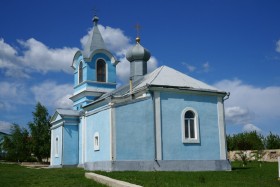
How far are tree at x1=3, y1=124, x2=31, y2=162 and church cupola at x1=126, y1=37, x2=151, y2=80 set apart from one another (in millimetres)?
15096

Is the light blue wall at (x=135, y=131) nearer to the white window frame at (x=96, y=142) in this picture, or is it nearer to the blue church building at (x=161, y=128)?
the blue church building at (x=161, y=128)

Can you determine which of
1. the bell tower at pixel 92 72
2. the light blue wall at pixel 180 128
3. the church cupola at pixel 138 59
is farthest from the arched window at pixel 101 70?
the light blue wall at pixel 180 128

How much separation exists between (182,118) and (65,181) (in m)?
7.06

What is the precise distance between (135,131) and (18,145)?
66.3 feet

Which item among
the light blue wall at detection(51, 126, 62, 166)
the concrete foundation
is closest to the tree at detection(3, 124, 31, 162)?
the light blue wall at detection(51, 126, 62, 166)

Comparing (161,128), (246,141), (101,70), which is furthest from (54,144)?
(246,141)

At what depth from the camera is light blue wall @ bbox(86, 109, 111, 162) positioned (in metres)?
15.2

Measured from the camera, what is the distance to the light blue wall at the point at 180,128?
621 inches

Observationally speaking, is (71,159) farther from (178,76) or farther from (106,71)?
(178,76)

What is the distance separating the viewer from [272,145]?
39.7 meters

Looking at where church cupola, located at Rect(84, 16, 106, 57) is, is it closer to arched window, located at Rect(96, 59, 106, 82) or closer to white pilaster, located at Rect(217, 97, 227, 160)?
arched window, located at Rect(96, 59, 106, 82)

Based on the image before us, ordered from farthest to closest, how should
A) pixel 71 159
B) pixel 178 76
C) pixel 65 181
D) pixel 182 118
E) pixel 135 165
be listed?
1. pixel 71 159
2. pixel 178 76
3. pixel 182 118
4. pixel 135 165
5. pixel 65 181

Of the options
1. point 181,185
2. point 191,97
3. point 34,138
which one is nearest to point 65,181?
point 181,185

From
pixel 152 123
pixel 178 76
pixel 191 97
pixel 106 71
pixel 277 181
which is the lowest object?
pixel 277 181
